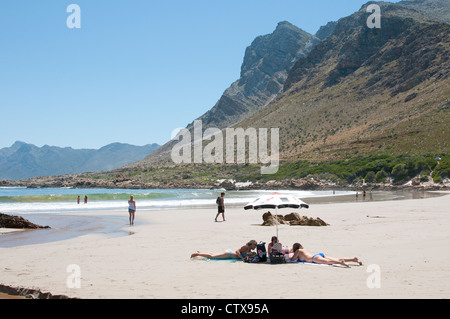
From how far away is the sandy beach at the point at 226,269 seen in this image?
7807 mm

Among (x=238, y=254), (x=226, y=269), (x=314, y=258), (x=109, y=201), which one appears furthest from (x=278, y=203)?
(x=109, y=201)

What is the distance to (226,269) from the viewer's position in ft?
33.4

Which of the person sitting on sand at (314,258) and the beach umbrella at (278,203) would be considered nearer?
the person sitting on sand at (314,258)

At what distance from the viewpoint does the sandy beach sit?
7.81m

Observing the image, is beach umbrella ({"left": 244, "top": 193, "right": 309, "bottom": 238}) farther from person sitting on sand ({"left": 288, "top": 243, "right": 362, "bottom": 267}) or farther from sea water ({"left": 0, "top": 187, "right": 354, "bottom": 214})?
sea water ({"left": 0, "top": 187, "right": 354, "bottom": 214})

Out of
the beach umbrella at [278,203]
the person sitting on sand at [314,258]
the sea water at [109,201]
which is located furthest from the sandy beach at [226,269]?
the sea water at [109,201]

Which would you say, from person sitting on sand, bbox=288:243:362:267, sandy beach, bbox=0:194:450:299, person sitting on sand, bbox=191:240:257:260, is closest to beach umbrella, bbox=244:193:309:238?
person sitting on sand, bbox=191:240:257:260

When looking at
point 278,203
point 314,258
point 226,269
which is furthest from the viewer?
point 278,203

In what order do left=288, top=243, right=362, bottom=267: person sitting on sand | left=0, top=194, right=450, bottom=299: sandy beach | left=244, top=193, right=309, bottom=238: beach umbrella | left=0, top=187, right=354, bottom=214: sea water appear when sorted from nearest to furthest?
1. left=0, top=194, right=450, bottom=299: sandy beach
2. left=288, top=243, right=362, bottom=267: person sitting on sand
3. left=244, top=193, right=309, bottom=238: beach umbrella
4. left=0, top=187, right=354, bottom=214: sea water

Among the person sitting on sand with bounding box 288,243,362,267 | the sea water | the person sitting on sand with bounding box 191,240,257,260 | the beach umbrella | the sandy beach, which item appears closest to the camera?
the sandy beach

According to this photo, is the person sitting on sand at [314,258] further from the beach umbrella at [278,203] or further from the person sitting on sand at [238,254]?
the beach umbrella at [278,203]

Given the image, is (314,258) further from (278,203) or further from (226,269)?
(226,269)

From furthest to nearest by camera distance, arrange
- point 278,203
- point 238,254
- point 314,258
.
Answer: point 278,203
point 238,254
point 314,258
